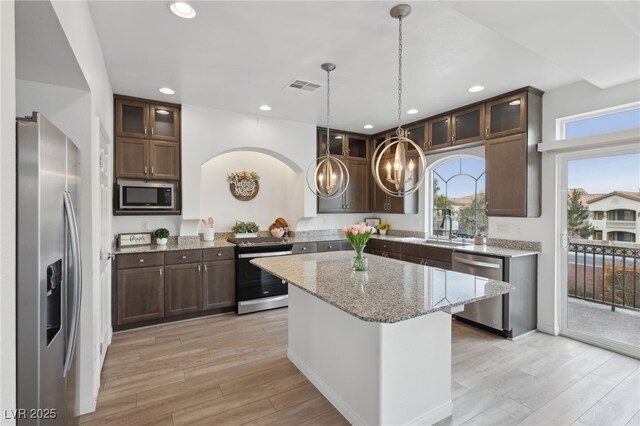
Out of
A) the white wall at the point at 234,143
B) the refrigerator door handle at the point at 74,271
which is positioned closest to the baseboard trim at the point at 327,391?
the refrigerator door handle at the point at 74,271

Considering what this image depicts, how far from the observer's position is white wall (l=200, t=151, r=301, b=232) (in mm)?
4941

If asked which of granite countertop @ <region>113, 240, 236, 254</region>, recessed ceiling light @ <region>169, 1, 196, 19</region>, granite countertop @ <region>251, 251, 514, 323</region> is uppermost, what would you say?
recessed ceiling light @ <region>169, 1, 196, 19</region>

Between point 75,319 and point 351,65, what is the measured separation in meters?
2.83

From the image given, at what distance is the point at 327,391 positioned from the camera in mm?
2410

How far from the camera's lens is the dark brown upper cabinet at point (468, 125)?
4.01 m

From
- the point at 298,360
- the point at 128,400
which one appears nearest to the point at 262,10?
the point at 298,360

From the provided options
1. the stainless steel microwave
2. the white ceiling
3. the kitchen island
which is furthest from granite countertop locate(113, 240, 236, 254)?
the kitchen island

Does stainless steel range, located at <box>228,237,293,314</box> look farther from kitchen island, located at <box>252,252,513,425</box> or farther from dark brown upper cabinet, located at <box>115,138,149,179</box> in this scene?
kitchen island, located at <box>252,252,513,425</box>

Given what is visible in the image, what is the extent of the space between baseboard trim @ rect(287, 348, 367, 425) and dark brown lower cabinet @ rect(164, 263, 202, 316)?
1.65m

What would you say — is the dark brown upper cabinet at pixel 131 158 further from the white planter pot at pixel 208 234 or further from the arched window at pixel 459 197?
the arched window at pixel 459 197

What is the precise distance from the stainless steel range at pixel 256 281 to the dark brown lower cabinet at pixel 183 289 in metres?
0.50

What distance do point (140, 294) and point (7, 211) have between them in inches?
123

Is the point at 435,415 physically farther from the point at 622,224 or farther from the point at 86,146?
the point at 86,146

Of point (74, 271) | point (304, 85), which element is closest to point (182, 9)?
point (304, 85)
